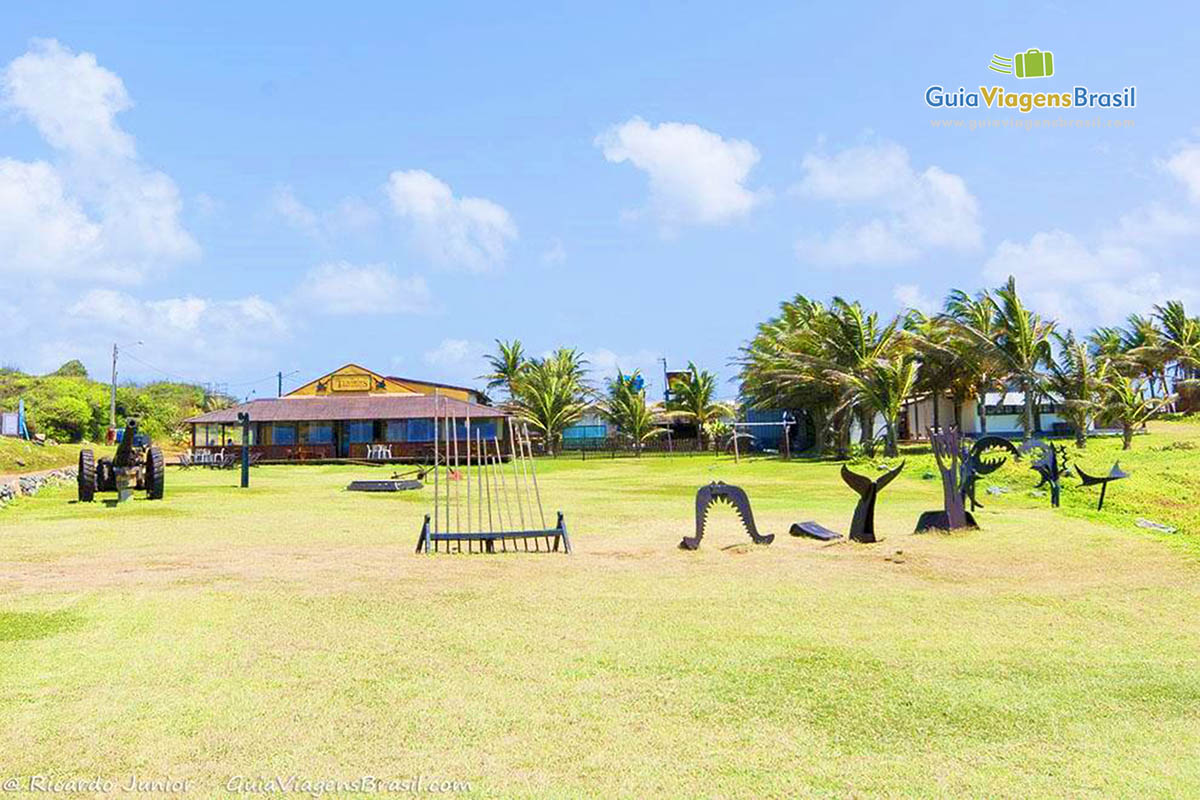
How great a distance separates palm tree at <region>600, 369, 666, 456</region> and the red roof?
7226 millimetres

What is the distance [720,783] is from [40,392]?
58.2 meters

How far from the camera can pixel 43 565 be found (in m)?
10.1

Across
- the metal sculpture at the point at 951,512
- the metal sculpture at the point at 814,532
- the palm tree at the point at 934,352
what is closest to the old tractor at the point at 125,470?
the metal sculpture at the point at 814,532

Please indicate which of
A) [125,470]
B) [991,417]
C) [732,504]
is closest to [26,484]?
[125,470]

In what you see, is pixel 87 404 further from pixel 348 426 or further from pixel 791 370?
pixel 791 370

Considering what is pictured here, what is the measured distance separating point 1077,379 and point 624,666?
33.1 m

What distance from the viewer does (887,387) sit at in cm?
3394

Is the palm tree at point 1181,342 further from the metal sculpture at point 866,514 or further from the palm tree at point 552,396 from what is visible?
the metal sculpture at point 866,514

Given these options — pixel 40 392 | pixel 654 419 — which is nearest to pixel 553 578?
pixel 654 419

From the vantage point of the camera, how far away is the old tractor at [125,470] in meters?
18.6

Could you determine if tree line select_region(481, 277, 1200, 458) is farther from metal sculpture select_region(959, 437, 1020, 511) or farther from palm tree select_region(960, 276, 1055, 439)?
metal sculpture select_region(959, 437, 1020, 511)

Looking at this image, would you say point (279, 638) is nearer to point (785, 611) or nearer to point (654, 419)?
point (785, 611)

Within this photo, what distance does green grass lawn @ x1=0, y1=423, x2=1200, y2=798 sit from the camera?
168 inches

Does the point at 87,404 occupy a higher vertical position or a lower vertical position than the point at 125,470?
higher
